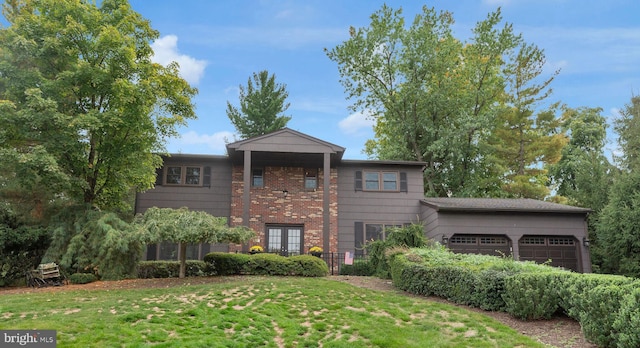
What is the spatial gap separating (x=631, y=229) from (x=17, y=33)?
2118 cm

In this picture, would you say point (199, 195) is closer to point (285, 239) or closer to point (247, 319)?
point (285, 239)

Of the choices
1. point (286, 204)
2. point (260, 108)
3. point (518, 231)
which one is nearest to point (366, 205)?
point (286, 204)

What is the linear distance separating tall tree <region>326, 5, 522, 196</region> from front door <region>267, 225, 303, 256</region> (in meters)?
10.3

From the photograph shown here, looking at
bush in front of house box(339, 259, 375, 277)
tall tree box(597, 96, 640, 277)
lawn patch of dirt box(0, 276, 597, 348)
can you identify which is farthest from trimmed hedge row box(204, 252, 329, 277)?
tall tree box(597, 96, 640, 277)

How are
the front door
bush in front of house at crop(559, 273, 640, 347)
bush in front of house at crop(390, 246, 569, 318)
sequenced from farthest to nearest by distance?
1. the front door
2. bush in front of house at crop(390, 246, 569, 318)
3. bush in front of house at crop(559, 273, 640, 347)

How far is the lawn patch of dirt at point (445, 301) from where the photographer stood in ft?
27.1

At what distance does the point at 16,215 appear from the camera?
14508 mm

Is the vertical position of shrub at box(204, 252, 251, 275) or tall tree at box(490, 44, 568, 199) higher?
tall tree at box(490, 44, 568, 199)

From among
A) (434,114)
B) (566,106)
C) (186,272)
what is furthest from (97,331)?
(566,106)

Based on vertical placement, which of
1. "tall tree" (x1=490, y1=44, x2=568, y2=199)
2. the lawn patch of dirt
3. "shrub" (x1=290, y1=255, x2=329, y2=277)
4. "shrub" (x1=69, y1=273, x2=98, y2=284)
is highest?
"tall tree" (x1=490, y1=44, x2=568, y2=199)

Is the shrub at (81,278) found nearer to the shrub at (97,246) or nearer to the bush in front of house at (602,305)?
the shrub at (97,246)

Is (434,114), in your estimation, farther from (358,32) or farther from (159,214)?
(159,214)

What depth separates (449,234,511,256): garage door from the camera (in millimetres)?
19141

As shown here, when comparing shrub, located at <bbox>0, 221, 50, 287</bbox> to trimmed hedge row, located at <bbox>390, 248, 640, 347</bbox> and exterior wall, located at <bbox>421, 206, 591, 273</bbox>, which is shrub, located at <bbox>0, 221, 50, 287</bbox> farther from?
exterior wall, located at <bbox>421, 206, 591, 273</bbox>
